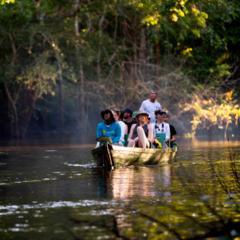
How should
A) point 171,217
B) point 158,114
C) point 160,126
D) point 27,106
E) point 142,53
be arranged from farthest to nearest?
point 27,106
point 142,53
point 160,126
point 158,114
point 171,217

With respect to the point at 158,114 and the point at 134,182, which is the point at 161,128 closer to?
the point at 158,114

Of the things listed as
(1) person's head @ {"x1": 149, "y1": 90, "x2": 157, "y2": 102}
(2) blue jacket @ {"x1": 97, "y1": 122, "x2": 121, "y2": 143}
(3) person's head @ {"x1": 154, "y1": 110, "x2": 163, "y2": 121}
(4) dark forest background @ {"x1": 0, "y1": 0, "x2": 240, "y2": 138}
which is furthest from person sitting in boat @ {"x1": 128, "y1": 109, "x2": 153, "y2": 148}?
(4) dark forest background @ {"x1": 0, "y1": 0, "x2": 240, "y2": 138}

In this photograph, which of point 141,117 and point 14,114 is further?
point 14,114

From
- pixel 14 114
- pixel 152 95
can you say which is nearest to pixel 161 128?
pixel 152 95

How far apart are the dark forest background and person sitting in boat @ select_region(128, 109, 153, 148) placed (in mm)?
16188

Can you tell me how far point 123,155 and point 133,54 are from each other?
2557 centimetres

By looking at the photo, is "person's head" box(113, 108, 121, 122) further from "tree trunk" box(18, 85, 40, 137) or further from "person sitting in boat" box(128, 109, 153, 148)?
"tree trunk" box(18, 85, 40, 137)

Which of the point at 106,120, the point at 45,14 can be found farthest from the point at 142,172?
the point at 45,14

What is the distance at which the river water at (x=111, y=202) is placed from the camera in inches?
259

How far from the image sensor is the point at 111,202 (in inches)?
344

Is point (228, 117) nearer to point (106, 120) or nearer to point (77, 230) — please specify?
point (106, 120)

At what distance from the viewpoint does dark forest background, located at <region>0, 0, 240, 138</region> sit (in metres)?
33.7

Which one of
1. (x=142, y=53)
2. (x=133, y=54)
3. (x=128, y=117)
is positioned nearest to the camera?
(x=128, y=117)

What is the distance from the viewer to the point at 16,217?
7551 millimetres
